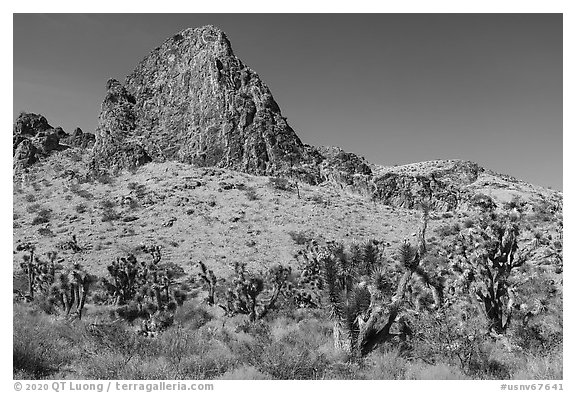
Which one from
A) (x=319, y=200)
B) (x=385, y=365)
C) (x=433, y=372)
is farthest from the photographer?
(x=319, y=200)

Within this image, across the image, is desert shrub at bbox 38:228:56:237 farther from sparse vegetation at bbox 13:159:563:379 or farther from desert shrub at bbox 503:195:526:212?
desert shrub at bbox 503:195:526:212

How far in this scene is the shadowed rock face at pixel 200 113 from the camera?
64312 mm

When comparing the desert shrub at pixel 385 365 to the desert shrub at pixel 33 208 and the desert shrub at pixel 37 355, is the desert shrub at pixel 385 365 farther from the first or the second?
the desert shrub at pixel 33 208

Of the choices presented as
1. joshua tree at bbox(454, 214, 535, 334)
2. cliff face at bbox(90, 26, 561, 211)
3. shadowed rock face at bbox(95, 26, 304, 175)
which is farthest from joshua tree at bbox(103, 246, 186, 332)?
shadowed rock face at bbox(95, 26, 304, 175)

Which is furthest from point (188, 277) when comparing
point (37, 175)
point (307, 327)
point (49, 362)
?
point (37, 175)

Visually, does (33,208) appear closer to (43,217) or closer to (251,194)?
(43,217)

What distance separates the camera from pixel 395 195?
56.8 metres

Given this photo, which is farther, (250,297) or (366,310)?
(250,297)

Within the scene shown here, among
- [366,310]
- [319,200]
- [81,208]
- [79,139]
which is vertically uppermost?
[79,139]

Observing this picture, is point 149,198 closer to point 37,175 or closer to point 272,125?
point 272,125

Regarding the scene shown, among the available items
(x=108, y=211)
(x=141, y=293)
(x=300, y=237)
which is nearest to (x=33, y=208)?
(x=108, y=211)

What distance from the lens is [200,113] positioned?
229ft

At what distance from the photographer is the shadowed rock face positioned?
64312 millimetres

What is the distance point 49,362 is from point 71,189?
178 feet
